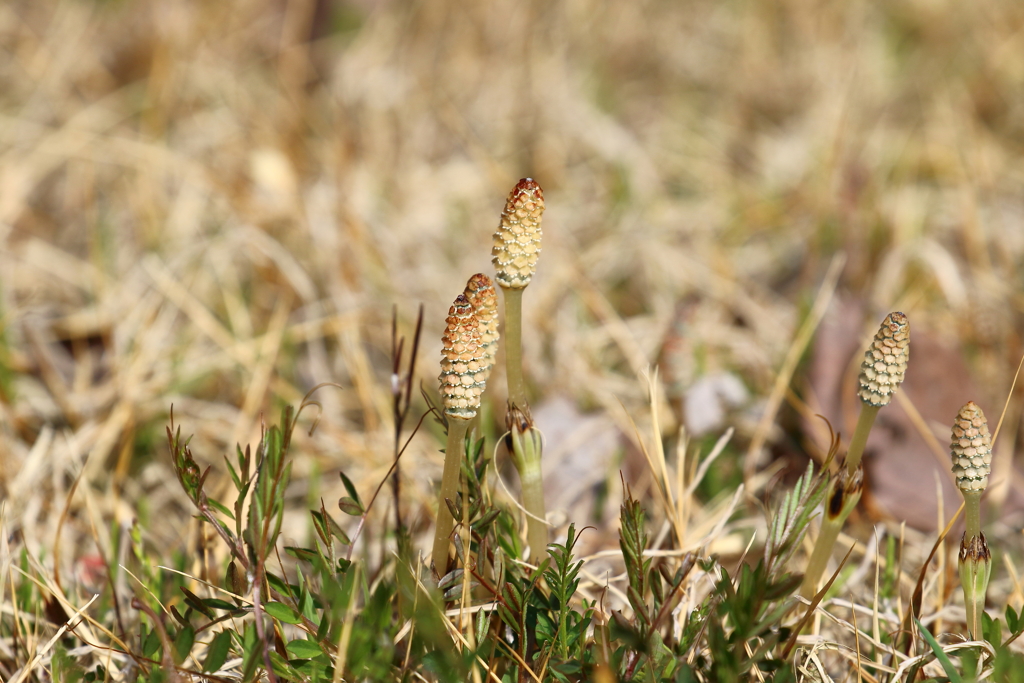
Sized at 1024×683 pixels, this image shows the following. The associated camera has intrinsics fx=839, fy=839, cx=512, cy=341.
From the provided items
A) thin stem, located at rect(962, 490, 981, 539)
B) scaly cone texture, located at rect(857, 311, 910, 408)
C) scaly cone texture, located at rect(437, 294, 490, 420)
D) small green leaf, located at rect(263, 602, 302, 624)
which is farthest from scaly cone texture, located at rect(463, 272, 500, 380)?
thin stem, located at rect(962, 490, 981, 539)

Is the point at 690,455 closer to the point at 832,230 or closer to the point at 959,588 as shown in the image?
the point at 959,588

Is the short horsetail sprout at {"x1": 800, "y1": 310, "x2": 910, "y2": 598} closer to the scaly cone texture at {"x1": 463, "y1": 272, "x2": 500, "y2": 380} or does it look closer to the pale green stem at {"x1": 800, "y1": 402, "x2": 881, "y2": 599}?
the pale green stem at {"x1": 800, "y1": 402, "x2": 881, "y2": 599}

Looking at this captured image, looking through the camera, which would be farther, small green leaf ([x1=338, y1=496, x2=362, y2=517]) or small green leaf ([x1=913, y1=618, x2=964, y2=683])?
small green leaf ([x1=338, y1=496, x2=362, y2=517])

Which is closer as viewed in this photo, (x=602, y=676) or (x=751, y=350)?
(x=602, y=676)

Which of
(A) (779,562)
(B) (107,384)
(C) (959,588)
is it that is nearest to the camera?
(A) (779,562)

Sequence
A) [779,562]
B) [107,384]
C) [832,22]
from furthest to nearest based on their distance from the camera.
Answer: [832,22] < [107,384] < [779,562]

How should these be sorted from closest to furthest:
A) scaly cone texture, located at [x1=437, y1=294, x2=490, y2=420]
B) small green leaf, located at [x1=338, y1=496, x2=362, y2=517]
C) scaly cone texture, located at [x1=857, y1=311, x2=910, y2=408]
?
1. scaly cone texture, located at [x1=437, y1=294, x2=490, y2=420]
2. scaly cone texture, located at [x1=857, y1=311, x2=910, y2=408]
3. small green leaf, located at [x1=338, y1=496, x2=362, y2=517]

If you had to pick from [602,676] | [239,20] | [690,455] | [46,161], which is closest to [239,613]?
[602,676]

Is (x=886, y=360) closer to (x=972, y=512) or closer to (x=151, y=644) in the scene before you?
(x=972, y=512)
